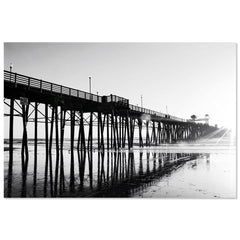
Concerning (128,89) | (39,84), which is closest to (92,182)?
(128,89)

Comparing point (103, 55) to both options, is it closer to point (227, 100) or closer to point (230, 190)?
point (227, 100)

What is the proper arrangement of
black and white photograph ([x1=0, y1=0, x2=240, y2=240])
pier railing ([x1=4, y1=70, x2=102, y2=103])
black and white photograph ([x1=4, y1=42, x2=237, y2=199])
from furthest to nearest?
pier railing ([x1=4, y1=70, x2=102, y2=103]) → black and white photograph ([x1=4, y1=42, x2=237, y2=199]) → black and white photograph ([x1=0, y1=0, x2=240, y2=240])

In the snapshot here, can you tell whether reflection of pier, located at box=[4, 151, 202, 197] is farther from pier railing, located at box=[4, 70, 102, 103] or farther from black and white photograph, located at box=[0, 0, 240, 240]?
pier railing, located at box=[4, 70, 102, 103]

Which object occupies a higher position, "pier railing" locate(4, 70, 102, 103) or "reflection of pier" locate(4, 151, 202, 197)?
"pier railing" locate(4, 70, 102, 103)

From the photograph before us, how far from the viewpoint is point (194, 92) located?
8.55 metres

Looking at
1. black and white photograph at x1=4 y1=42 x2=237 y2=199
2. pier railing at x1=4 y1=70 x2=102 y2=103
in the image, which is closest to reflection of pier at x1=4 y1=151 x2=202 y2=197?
black and white photograph at x1=4 y1=42 x2=237 y2=199

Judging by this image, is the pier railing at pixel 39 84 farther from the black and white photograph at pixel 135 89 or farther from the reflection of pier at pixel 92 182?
the reflection of pier at pixel 92 182

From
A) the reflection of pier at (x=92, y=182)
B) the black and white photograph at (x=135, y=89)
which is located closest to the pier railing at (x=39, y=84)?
the black and white photograph at (x=135, y=89)

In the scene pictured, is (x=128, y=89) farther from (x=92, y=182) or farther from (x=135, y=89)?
(x=92, y=182)

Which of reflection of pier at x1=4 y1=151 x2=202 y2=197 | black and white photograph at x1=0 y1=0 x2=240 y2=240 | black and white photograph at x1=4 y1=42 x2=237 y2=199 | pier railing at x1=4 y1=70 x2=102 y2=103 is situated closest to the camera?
black and white photograph at x1=0 y1=0 x2=240 y2=240

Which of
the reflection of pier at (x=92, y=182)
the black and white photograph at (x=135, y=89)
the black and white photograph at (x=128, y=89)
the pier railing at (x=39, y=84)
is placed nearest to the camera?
the black and white photograph at (x=128, y=89)

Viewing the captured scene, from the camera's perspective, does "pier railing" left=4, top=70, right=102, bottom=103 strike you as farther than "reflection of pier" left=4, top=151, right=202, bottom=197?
Yes
